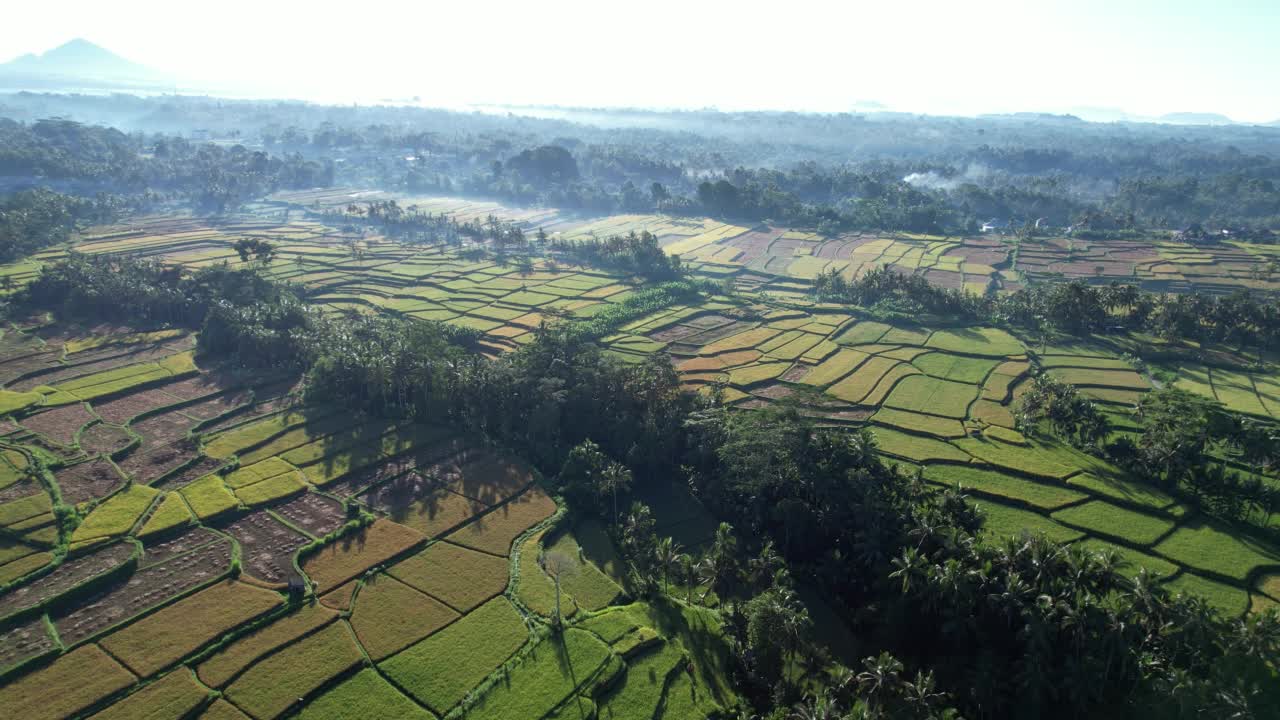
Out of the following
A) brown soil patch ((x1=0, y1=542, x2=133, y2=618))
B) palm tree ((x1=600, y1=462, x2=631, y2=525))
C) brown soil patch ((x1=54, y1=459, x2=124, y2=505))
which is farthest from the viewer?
palm tree ((x1=600, y1=462, x2=631, y2=525))

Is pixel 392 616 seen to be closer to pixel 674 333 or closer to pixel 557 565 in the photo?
pixel 557 565

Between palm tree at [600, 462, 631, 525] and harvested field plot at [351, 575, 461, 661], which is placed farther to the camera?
palm tree at [600, 462, 631, 525]

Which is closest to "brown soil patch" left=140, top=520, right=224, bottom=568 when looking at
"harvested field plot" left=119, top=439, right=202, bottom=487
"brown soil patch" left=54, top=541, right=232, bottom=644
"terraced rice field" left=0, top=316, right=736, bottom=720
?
"terraced rice field" left=0, top=316, right=736, bottom=720

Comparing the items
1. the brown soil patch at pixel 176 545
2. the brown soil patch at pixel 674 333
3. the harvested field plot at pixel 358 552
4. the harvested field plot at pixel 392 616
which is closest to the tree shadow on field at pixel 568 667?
the harvested field plot at pixel 392 616

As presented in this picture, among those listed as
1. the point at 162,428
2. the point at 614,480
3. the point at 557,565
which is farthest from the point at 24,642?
the point at 614,480

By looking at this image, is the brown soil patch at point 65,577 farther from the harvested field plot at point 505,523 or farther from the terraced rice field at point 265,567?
the harvested field plot at point 505,523

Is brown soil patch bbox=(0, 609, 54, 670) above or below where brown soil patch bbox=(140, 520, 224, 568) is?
below

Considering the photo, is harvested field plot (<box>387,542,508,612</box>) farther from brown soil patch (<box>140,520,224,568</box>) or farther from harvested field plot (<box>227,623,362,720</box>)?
brown soil patch (<box>140,520,224,568</box>)

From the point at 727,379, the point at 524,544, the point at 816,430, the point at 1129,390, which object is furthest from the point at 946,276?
the point at 524,544

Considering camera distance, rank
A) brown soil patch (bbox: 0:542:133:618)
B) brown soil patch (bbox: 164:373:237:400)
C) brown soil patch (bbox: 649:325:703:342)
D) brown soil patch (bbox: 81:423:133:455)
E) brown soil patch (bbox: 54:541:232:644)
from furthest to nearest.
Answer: brown soil patch (bbox: 649:325:703:342), brown soil patch (bbox: 164:373:237:400), brown soil patch (bbox: 81:423:133:455), brown soil patch (bbox: 0:542:133:618), brown soil patch (bbox: 54:541:232:644)
